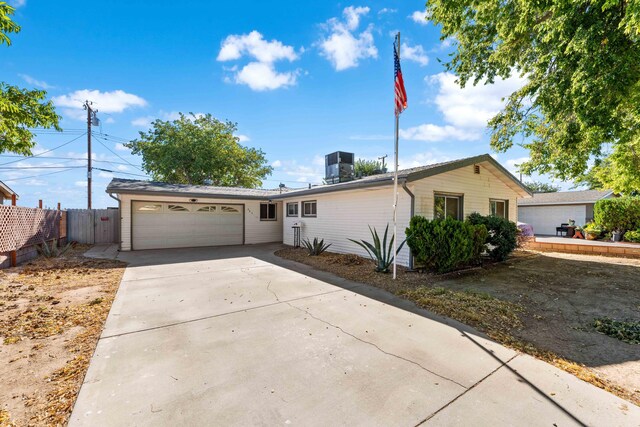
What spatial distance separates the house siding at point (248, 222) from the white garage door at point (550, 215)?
19005 mm

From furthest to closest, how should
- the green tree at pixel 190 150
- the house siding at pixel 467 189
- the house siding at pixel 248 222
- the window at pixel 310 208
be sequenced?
1. the green tree at pixel 190 150
2. the window at pixel 310 208
3. the house siding at pixel 248 222
4. the house siding at pixel 467 189

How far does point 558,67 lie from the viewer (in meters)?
6.07

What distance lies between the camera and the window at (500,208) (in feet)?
33.5

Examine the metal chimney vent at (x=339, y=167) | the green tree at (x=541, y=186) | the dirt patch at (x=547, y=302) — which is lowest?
the dirt patch at (x=547, y=302)

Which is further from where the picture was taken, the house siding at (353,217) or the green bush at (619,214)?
the green bush at (619,214)

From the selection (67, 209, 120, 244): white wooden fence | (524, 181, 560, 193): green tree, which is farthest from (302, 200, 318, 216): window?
(524, 181, 560, 193): green tree

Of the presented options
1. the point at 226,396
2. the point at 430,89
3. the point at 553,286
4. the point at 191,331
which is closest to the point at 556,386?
the point at 226,396

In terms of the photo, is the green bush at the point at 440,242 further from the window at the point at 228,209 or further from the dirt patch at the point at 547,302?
the window at the point at 228,209

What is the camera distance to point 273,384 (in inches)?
96.7

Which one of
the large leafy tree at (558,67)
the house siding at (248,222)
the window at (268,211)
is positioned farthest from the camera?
the window at (268,211)

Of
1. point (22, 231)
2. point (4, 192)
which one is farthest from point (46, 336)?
point (4, 192)

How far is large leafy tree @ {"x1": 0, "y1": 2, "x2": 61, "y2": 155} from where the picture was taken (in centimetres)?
618

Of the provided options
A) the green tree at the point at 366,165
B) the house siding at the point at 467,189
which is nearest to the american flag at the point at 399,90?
the house siding at the point at 467,189

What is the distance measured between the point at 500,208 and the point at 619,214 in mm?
8044
